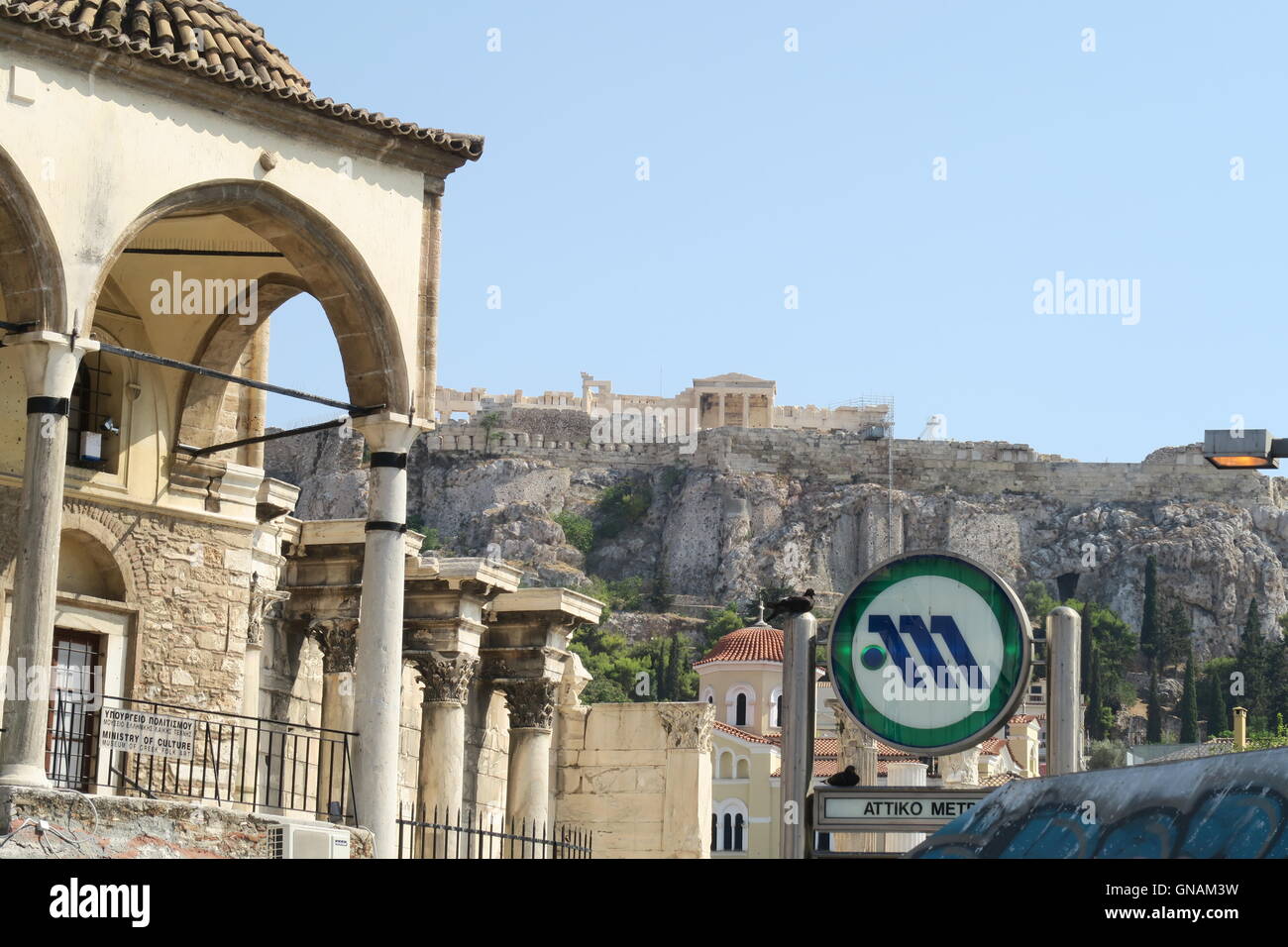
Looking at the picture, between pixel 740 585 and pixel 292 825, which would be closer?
pixel 292 825

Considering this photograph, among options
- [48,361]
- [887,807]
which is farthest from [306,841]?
[887,807]

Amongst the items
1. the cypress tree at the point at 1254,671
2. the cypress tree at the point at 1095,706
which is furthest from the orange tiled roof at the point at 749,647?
the cypress tree at the point at 1254,671

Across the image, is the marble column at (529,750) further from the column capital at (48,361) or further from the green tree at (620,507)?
the green tree at (620,507)

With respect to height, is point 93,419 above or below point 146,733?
above

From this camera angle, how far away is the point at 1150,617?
128375mm

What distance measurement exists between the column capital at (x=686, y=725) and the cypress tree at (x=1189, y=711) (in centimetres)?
9231

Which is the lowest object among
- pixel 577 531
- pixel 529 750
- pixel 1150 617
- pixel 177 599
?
pixel 529 750

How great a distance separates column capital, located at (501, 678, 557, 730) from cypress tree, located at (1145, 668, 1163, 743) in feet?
324

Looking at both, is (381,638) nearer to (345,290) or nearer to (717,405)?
(345,290)

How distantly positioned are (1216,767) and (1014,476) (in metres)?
136

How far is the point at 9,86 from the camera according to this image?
1423 cm

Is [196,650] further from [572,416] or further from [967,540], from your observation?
[572,416]

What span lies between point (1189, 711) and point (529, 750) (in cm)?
9668

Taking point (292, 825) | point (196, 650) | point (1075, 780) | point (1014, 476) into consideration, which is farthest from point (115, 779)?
point (1014, 476)
